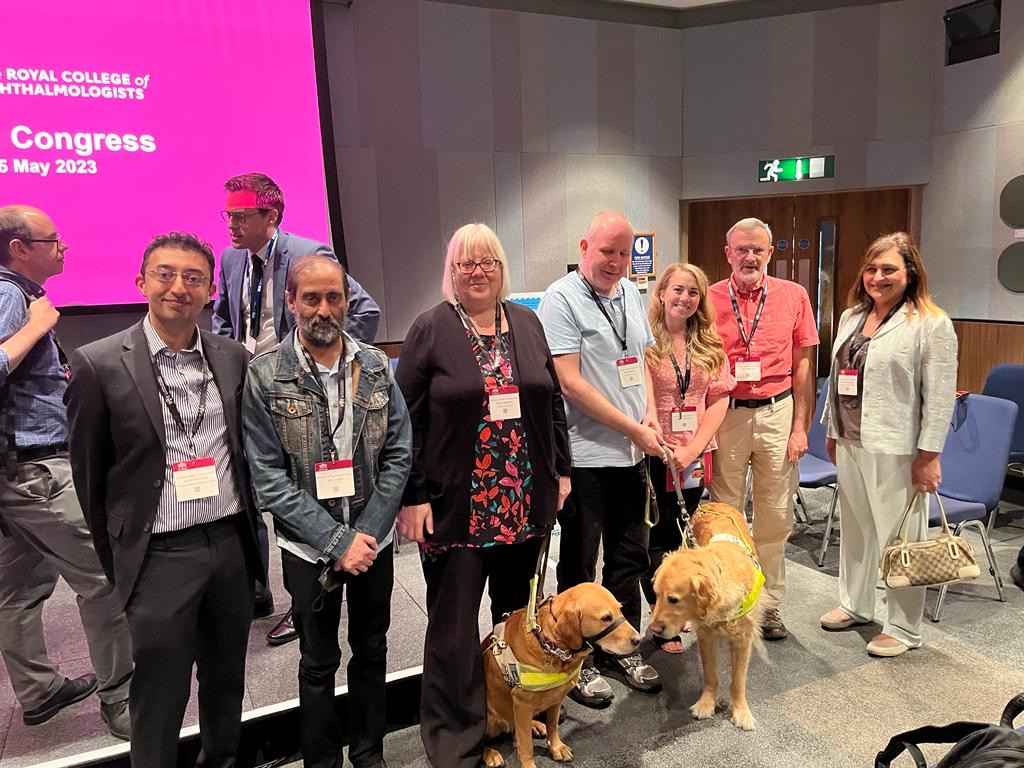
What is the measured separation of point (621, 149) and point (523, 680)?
16.9ft

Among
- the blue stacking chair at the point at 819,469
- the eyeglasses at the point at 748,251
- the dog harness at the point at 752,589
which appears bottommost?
the blue stacking chair at the point at 819,469

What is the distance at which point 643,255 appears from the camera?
6.27 meters

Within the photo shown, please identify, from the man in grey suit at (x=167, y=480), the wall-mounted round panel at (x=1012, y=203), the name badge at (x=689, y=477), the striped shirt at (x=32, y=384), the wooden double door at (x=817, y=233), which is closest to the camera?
the man in grey suit at (x=167, y=480)

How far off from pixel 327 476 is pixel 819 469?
9.99 feet

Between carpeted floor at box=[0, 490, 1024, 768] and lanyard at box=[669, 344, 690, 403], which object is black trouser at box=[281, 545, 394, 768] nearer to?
carpeted floor at box=[0, 490, 1024, 768]

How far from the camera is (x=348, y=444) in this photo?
183cm

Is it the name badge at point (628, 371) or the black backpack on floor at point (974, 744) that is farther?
the name badge at point (628, 371)

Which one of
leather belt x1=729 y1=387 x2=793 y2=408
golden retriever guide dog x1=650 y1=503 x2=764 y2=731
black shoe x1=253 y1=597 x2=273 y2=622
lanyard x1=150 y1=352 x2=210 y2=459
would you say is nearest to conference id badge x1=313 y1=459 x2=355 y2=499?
lanyard x1=150 y1=352 x2=210 y2=459

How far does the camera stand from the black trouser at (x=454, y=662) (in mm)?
2055

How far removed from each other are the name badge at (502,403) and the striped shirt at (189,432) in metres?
0.72

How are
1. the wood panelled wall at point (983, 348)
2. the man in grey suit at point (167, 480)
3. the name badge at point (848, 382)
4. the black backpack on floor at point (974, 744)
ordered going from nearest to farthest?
the black backpack on floor at point (974, 744) < the man in grey suit at point (167, 480) < the name badge at point (848, 382) < the wood panelled wall at point (983, 348)

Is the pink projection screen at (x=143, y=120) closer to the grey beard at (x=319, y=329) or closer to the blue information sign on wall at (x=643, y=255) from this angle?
the blue information sign on wall at (x=643, y=255)

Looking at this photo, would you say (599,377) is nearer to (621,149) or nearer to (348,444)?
(348,444)

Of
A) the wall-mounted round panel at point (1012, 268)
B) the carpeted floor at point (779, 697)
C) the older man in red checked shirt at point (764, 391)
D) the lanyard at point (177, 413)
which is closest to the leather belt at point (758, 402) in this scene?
the older man in red checked shirt at point (764, 391)
